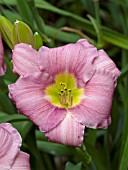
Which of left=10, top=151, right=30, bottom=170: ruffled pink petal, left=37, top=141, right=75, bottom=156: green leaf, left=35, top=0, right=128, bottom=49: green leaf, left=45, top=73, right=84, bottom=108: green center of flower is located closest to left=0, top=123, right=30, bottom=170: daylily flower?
left=10, top=151, right=30, bottom=170: ruffled pink petal

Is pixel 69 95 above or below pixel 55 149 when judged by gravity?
above

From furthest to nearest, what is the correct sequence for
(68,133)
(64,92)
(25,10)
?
(25,10) < (64,92) < (68,133)

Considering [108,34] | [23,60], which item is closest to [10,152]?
[23,60]

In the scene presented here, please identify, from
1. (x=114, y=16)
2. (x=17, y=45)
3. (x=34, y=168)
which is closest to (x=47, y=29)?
(x=114, y=16)

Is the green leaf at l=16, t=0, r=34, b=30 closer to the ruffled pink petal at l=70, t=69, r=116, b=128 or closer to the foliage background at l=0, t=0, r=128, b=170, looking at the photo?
the foliage background at l=0, t=0, r=128, b=170

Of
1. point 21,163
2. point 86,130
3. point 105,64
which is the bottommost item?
point 86,130

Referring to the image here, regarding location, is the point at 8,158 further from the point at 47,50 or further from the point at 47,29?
the point at 47,29

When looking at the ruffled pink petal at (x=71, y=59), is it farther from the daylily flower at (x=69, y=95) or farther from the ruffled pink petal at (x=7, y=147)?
the ruffled pink petal at (x=7, y=147)

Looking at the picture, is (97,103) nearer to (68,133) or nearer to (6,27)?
(68,133)
